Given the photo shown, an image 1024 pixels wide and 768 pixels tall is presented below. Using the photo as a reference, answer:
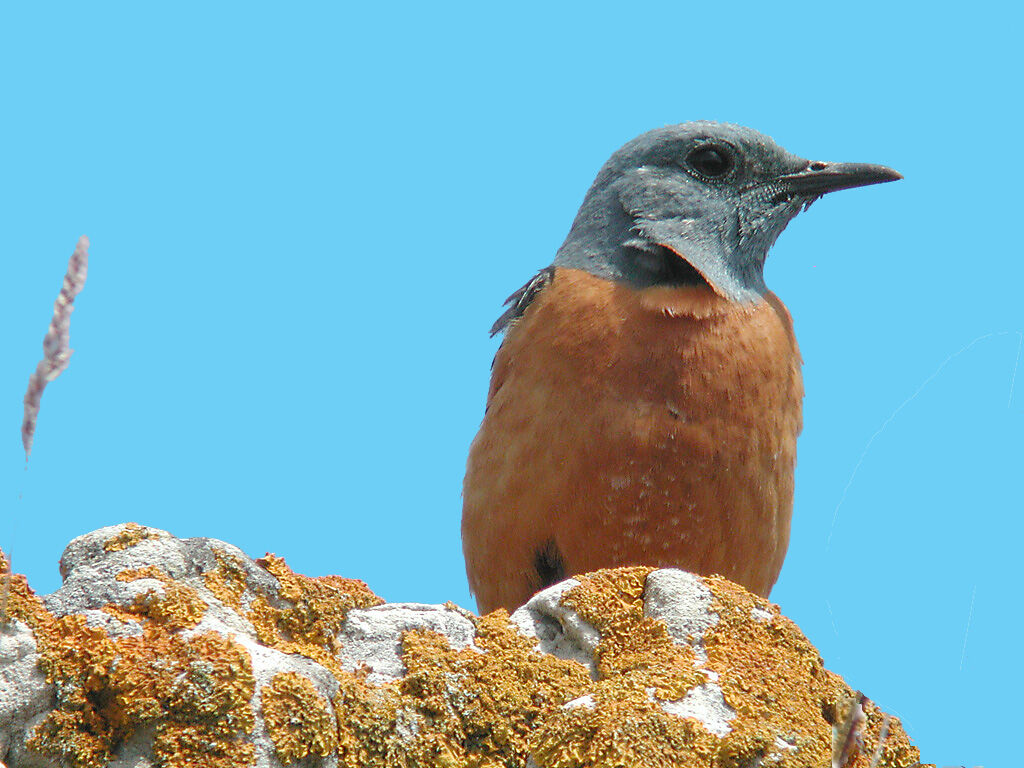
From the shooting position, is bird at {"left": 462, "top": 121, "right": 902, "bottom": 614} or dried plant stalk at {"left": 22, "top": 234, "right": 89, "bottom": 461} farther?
bird at {"left": 462, "top": 121, "right": 902, "bottom": 614}

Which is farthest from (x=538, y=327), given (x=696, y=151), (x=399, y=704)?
(x=399, y=704)

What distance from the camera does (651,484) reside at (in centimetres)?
597

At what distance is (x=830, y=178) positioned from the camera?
24.2 ft

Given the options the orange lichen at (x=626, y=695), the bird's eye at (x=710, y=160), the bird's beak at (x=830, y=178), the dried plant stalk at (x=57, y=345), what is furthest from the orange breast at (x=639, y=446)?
the dried plant stalk at (x=57, y=345)

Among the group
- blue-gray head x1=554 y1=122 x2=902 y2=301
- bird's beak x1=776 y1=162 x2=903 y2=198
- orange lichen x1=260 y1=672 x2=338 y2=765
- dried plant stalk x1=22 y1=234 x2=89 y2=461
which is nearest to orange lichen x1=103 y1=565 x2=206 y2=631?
orange lichen x1=260 y1=672 x2=338 y2=765

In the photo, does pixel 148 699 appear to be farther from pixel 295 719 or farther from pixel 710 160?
pixel 710 160

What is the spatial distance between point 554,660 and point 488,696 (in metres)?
0.28

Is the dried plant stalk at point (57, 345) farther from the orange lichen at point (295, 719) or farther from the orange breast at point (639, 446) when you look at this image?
the orange breast at point (639, 446)

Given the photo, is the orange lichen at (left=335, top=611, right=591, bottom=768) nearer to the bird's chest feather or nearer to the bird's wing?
the bird's chest feather

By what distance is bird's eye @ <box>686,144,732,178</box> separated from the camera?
723cm

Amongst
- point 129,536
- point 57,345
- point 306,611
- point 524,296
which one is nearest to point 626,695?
point 306,611

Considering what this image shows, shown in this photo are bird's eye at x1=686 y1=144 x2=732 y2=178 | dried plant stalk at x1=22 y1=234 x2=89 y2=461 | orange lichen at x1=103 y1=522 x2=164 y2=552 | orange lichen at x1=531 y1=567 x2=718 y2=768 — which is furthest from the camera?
bird's eye at x1=686 y1=144 x2=732 y2=178

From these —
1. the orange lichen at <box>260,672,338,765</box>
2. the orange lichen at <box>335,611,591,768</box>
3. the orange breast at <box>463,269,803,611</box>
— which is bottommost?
the orange lichen at <box>260,672,338,765</box>

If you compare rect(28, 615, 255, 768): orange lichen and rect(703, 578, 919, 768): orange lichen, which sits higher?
rect(703, 578, 919, 768): orange lichen
